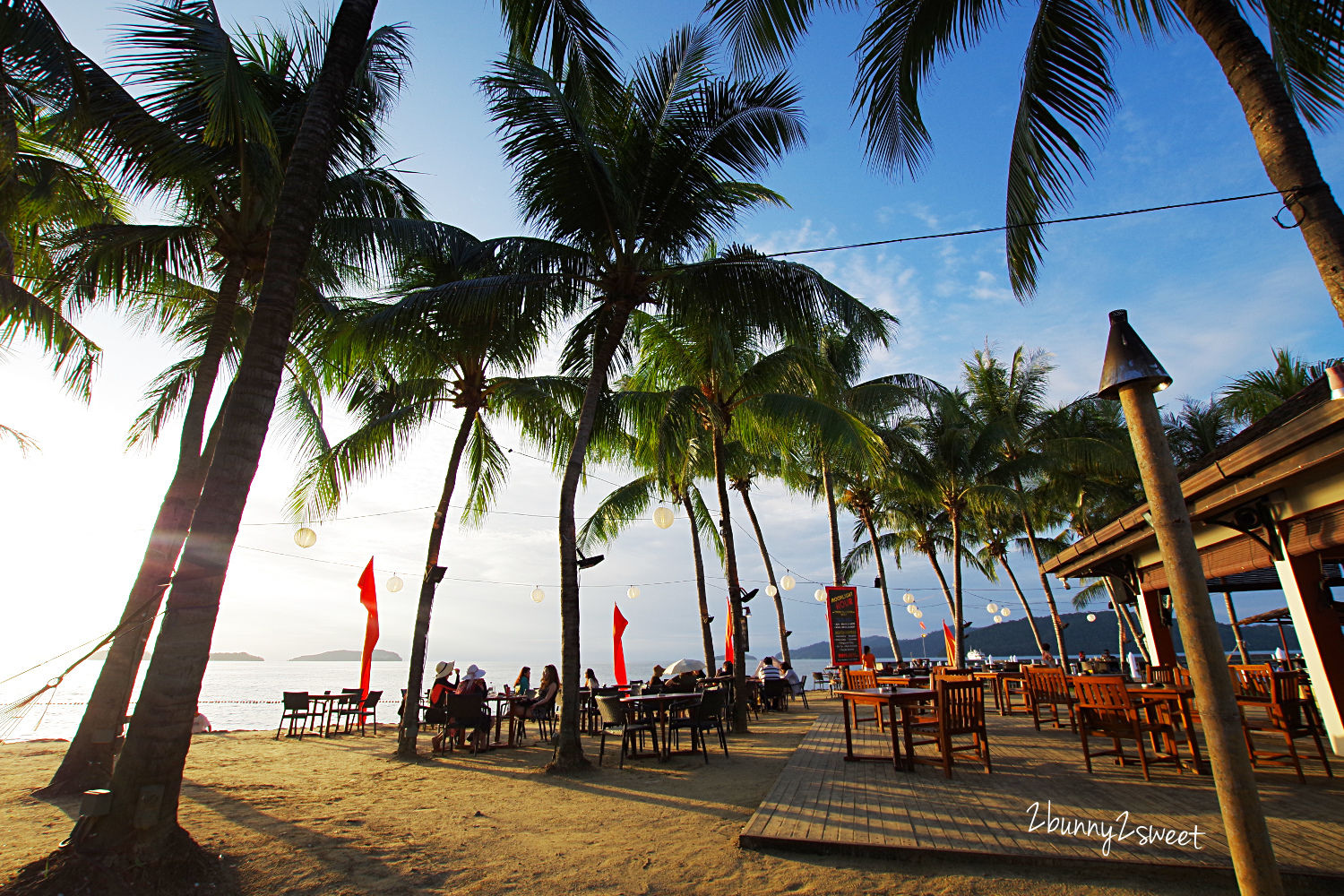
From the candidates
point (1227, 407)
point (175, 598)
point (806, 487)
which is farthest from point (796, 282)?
point (1227, 407)

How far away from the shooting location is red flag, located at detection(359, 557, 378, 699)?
1152 centimetres

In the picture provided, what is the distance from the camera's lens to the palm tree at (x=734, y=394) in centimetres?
1056

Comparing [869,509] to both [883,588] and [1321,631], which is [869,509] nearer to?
[883,588]

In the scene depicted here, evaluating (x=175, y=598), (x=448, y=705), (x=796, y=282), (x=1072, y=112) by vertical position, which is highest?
(x=796, y=282)

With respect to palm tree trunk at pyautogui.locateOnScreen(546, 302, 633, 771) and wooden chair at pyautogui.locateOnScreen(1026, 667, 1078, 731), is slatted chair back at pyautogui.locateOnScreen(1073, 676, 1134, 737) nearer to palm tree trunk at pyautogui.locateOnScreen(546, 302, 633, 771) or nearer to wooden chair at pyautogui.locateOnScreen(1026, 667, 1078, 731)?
wooden chair at pyautogui.locateOnScreen(1026, 667, 1078, 731)

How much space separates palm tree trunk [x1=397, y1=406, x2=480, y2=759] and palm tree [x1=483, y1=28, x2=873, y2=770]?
2.76 metres

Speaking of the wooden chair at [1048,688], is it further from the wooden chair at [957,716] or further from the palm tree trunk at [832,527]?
the palm tree trunk at [832,527]

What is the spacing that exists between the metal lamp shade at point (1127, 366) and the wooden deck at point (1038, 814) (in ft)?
8.68

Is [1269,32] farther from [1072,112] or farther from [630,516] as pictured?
[630,516]

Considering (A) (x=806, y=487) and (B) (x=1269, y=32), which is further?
(A) (x=806, y=487)

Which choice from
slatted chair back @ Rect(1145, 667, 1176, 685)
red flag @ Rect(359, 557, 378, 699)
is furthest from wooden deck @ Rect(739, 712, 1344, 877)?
red flag @ Rect(359, 557, 378, 699)

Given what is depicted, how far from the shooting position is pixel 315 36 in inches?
279

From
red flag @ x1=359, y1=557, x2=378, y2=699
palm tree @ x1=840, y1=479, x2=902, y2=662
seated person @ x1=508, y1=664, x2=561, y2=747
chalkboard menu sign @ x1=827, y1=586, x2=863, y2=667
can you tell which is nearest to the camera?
seated person @ x1=508, y1=664, x2=561, y2=747

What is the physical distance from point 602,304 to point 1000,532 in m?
24.7
